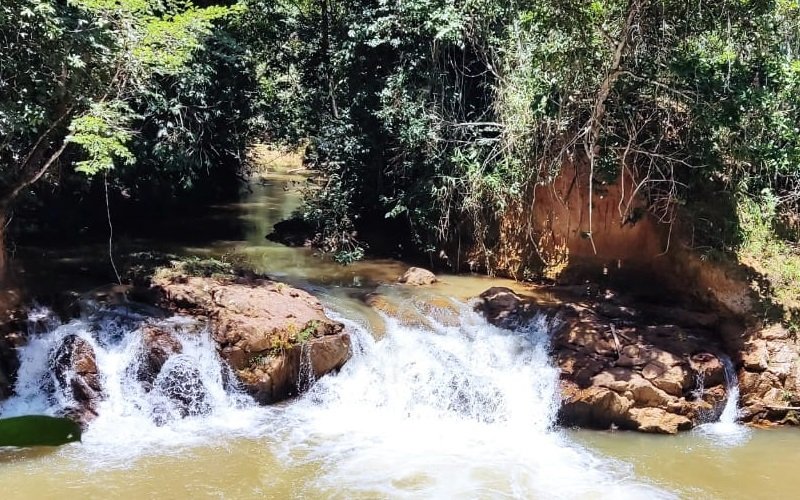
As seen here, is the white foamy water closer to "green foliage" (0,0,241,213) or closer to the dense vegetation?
the dense vegetation

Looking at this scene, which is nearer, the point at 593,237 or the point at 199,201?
the point at 593,237

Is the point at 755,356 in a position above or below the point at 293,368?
above

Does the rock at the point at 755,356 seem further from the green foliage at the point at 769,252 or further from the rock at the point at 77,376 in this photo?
the rock at the point at 77,376

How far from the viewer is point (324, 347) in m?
8.62

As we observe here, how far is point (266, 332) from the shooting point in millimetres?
8383

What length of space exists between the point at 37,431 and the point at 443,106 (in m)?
7.73

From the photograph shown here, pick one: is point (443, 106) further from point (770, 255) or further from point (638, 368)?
point (638, 368)

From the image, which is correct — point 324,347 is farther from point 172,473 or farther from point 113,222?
point 113,222

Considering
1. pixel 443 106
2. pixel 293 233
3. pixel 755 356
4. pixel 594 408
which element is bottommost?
pixel 594 408

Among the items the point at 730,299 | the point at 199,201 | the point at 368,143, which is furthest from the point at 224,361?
the point at 199,201

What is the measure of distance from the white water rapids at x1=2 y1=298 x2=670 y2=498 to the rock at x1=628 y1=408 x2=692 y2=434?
2.84ft

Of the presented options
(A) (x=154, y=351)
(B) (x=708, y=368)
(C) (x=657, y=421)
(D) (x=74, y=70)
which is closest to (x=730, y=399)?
(B) (x=708, y=368)

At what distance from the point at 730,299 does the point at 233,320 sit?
6.34 m

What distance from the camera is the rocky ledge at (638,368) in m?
8.05
